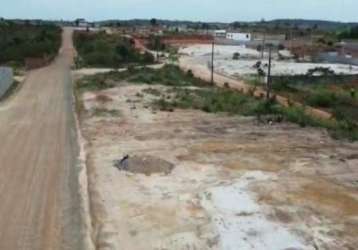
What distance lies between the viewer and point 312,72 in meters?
45.3

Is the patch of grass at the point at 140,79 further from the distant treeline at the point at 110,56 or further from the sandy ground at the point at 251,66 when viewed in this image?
the distant treeline at the point at 110,56

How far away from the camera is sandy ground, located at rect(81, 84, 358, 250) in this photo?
12266mm

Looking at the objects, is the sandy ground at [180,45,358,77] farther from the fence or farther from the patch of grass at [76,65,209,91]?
the fence

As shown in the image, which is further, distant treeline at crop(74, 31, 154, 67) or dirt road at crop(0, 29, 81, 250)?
distant treeline at crop(74, 31, 154, 67)

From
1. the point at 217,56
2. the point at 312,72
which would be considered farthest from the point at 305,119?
the point at 217,56

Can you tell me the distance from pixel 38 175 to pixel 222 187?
17.5 ft

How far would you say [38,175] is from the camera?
55.7ft

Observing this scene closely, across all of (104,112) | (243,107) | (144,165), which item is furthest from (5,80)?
(144,165)

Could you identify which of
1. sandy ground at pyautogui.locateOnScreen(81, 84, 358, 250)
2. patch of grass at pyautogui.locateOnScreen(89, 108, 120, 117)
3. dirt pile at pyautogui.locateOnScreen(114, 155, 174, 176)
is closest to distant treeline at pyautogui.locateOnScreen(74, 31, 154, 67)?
patch of grass at pyautogui.locateOnScreen(89, 108, 120, 117)

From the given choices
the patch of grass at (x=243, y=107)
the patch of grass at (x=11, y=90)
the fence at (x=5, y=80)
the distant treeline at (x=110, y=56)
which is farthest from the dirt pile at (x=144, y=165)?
the distant treeline at (x=110, y=56)

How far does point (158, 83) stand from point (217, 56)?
29565 millimetres

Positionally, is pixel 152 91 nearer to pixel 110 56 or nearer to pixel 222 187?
pixel 222 187

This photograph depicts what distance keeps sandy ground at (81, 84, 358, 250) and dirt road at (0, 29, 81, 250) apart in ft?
2.28

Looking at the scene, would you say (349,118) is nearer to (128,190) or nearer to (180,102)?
(180,102)
